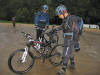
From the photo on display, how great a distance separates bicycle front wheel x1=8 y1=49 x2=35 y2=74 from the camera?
4.48 meters

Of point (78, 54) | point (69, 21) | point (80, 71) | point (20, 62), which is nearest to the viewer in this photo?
point (69, 21)

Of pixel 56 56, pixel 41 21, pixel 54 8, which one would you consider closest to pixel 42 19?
pixel 41 21

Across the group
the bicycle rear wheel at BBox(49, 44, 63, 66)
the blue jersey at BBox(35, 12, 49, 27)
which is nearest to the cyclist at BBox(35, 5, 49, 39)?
the blue jersey at BBox(35, 12, 49, 27)

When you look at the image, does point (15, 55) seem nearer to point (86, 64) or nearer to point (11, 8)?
point (86, 64)

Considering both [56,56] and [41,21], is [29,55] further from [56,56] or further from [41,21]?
[41,21]

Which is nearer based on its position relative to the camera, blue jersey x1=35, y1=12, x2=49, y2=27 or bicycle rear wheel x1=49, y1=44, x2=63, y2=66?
bicycle rear wheel x1=49, y1=44, x2=63, y2=66

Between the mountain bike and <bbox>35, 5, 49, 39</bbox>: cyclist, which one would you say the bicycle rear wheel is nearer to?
the mountain bike

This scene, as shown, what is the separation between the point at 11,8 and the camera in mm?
44250

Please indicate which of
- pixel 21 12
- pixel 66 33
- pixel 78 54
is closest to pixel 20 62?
pixel 66 33

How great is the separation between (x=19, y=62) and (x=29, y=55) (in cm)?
33

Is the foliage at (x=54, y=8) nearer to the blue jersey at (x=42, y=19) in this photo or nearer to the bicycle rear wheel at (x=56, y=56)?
the blue jersey at (x=42, y=19)

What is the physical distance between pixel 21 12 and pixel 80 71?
33.5 meters

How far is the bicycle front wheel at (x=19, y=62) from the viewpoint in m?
4.48

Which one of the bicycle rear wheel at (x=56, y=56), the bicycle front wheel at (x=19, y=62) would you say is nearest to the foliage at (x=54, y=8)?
the bicycle rear wheel at (x=56, y=56)
